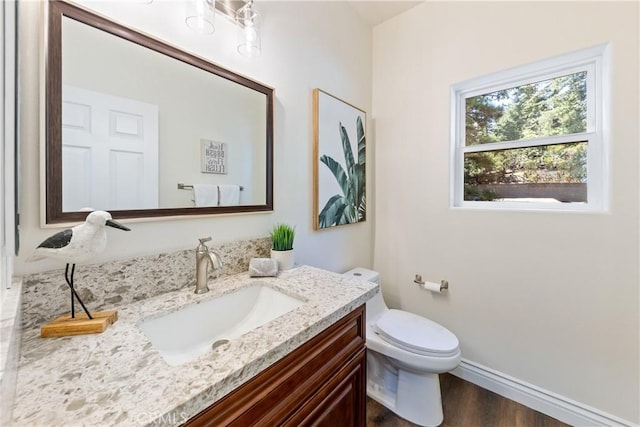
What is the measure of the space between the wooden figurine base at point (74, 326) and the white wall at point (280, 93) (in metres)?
0.16

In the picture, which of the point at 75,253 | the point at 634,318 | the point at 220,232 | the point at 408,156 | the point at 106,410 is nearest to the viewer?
the point at 106,410

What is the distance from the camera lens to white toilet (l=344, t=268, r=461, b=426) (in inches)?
50.0

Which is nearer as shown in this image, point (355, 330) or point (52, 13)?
point (52, 13)

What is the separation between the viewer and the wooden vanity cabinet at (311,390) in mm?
541

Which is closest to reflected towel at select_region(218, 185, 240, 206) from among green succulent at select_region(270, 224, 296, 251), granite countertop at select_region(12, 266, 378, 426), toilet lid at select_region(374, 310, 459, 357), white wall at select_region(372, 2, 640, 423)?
green succulent at select_region(270, 224, 296, 251)

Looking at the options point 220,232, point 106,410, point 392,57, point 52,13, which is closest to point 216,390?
point 106,410

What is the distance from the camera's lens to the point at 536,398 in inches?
56.8

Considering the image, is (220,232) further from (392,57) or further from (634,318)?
(634,318)

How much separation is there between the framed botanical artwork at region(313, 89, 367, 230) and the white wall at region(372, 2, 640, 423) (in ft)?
0.78

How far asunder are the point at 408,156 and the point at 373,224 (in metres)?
0.58

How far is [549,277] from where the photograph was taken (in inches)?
55.6

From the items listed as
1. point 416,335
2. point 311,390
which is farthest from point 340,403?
point 416,335

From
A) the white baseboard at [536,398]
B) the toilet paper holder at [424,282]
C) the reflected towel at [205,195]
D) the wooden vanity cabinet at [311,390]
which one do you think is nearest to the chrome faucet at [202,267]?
the reflected towel at [205,195]

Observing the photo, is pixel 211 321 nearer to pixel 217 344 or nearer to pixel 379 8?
pixel 217 344
